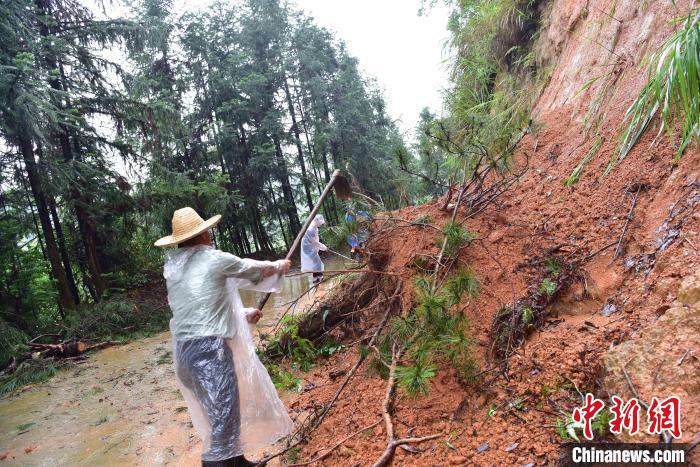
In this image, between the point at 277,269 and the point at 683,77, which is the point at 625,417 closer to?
the point at 683,77

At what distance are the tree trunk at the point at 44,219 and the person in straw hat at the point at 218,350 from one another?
7938mm

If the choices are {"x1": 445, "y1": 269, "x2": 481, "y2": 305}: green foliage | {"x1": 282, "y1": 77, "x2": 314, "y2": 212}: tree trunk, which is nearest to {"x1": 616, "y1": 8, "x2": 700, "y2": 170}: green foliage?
{"x1": 445, "y1": 269, "x2": 481, "y2": 305}: green foliage

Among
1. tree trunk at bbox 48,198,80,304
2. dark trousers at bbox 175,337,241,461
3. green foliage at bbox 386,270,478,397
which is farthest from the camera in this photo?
tree trunk at bbox 48,198,80,304

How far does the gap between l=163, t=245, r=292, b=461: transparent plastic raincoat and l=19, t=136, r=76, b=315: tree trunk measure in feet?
26.2

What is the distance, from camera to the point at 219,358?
8.24ft

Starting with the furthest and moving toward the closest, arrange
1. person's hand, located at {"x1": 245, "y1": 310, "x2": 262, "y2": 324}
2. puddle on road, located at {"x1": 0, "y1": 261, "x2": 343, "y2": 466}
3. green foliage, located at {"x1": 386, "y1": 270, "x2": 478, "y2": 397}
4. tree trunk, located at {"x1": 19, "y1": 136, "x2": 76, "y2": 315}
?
tree trunk, located at {"x1": 19, "y1": 136, "x2": 76, "y2": 315} < puddle on road, located at {"x1": 0, "y1": 261, "x2": 343, "y2": 466} < person's hand, located at {"x1": 245, "y1": 310, "x2": 262, "y2": 324} < green foliage, located at {"x1": 386, "y1": 270, "x2": 478, "y2": 397}

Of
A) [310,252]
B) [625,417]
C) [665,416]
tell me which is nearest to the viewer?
[665,416]

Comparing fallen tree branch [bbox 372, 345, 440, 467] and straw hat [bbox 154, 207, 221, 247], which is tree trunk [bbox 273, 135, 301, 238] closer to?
straw hat [bbox 154, 207, 221, 247]

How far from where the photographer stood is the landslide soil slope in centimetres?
178

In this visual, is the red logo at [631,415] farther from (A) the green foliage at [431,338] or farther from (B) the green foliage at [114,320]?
(B) the green foliage at [114,320]

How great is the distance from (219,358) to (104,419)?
2881mm

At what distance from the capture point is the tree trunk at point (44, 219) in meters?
8.24

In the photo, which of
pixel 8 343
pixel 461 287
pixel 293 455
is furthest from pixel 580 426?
pixel 8 343

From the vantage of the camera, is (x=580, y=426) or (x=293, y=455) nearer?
(x=580, y=426)
